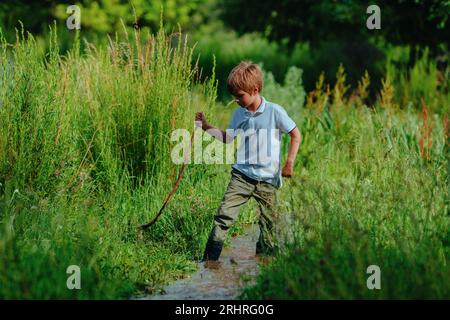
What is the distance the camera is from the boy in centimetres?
562

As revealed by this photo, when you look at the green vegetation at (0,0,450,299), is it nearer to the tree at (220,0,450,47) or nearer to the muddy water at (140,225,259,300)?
the muddy water at (140,225,259,300)

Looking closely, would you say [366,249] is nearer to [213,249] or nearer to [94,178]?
[213,249]

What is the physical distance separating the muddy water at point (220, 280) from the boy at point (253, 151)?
171mm

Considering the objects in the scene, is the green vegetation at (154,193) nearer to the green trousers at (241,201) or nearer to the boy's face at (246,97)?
the green trousers at (241,201)

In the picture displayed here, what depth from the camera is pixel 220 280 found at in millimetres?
5387

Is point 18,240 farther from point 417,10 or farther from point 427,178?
point 417,10

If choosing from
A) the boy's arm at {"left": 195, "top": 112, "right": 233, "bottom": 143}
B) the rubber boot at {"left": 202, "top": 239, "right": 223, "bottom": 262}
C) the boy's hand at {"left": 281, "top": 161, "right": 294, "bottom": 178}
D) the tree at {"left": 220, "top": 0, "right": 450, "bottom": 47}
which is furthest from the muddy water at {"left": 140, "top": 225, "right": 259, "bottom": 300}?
the tree at {"left": 220, "top": 0, "right": 450, "bottom": 47}

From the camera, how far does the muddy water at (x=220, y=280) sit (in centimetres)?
501

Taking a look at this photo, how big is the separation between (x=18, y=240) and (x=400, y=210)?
251 centimetres

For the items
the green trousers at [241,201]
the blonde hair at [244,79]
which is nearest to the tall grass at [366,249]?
the green trousers at [241,201]

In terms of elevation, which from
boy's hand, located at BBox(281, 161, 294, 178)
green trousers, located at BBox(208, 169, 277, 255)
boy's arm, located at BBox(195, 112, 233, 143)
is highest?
boy's arm, located at BBox(195, 112, 233, 143)

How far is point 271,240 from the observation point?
554 cm
